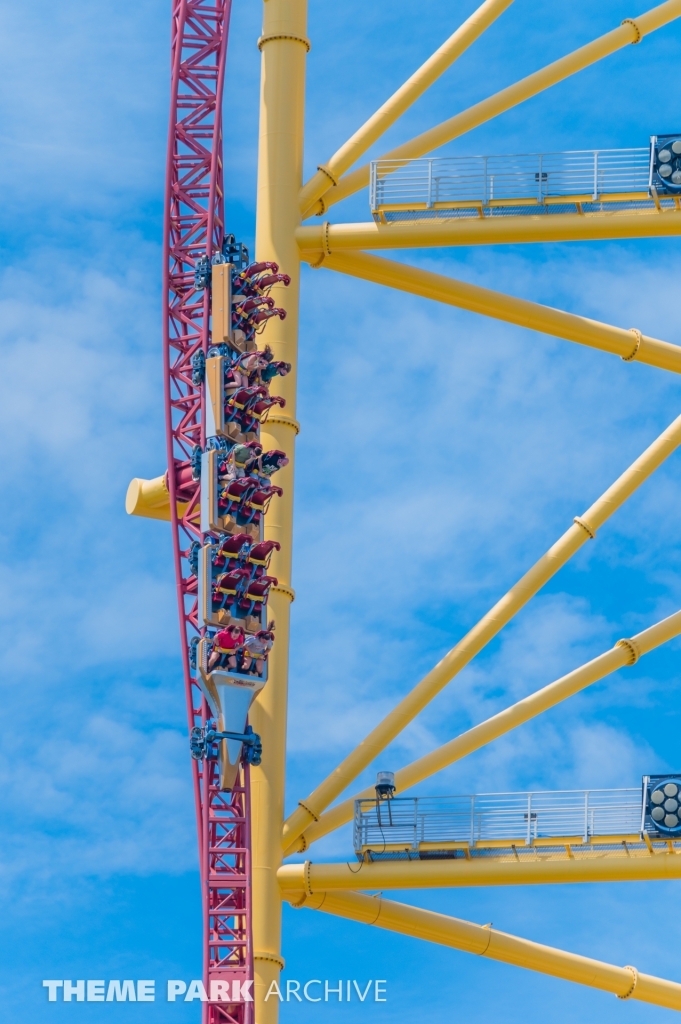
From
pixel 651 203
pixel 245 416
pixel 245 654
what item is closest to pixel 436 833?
pixel 245 654

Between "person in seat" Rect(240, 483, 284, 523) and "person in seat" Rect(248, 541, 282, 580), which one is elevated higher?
"person in seat" Rect(240, 483, 284, 523)

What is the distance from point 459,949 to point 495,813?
76.9 inches

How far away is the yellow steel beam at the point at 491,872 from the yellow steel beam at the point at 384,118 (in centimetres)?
913

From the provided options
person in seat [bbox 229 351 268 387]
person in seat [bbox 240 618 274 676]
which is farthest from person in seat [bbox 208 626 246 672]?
person in seat [bbox 229 351 268 387]

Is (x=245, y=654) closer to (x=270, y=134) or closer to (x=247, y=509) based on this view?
(x=247, y=509)

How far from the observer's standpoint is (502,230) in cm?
3597

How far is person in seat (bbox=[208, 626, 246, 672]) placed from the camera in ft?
111

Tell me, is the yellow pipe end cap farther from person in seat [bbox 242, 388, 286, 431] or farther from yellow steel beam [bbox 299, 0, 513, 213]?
yellow steel beam [bbox 299, 0, 513, 213]

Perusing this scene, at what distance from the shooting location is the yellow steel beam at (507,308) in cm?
3684

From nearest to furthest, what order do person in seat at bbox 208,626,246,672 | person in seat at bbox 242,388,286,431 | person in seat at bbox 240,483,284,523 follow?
person in seat at bbox 208,626,246,672 < person in seat at bbox 240,483,284,523 < person in seat at bbox 242,388,286,431

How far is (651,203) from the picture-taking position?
3584cm

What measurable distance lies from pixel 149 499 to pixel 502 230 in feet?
19.8

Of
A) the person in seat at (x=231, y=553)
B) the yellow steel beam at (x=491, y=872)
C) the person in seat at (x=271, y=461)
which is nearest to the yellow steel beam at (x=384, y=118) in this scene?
the person in seat at (x=271, y=461)

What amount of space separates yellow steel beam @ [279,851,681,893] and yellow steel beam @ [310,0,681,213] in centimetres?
913
